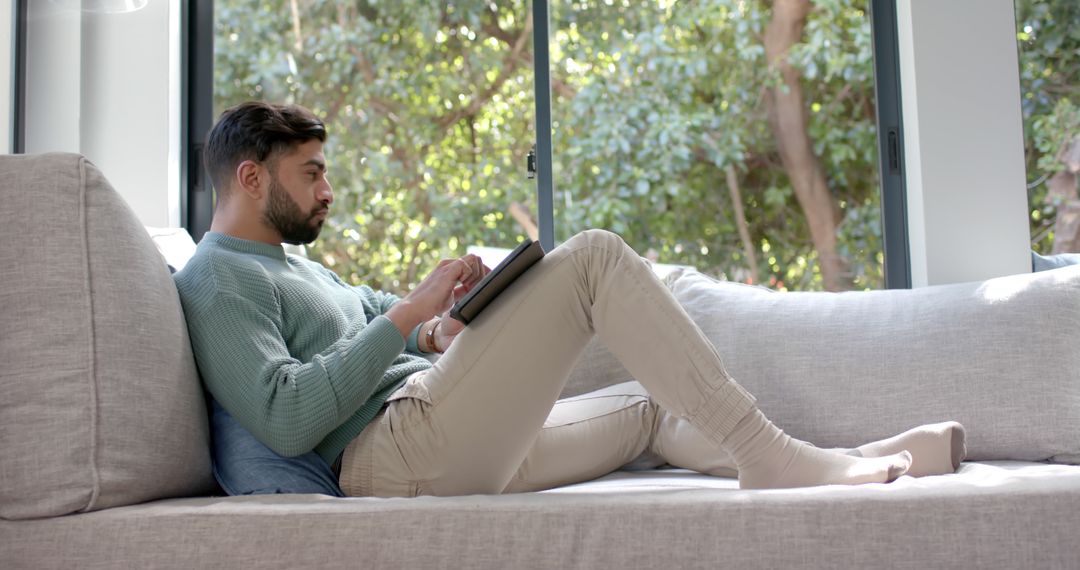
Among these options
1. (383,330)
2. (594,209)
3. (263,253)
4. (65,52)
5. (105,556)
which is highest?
(65,52)

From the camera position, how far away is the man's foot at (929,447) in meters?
1.70

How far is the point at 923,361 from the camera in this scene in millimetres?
2041

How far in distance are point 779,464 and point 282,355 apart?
0.82m

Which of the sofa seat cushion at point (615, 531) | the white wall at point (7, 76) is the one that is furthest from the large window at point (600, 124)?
the sofa seat cushion at point (615, 531)

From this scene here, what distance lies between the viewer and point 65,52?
8.95ft

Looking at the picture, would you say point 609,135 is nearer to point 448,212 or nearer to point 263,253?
point 448,212

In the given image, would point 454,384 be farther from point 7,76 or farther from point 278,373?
point 7,76

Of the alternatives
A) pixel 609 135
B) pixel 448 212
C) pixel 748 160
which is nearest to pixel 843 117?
pixel 748 160

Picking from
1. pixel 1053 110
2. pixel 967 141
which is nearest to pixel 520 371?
pixel 967 141

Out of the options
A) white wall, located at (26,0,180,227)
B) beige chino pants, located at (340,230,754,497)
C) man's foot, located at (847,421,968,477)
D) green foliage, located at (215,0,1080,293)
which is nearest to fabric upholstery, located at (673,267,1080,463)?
man's foot, located at (847,421,968,477)

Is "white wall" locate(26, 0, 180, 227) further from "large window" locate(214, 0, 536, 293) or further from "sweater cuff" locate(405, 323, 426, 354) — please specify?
"large window" locate(214, 0, 536, 293)

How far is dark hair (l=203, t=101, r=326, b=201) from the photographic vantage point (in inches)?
75.6

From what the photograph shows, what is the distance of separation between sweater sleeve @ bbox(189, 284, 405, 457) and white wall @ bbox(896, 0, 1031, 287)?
5.32 ft

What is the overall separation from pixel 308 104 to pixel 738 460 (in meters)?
3.12
